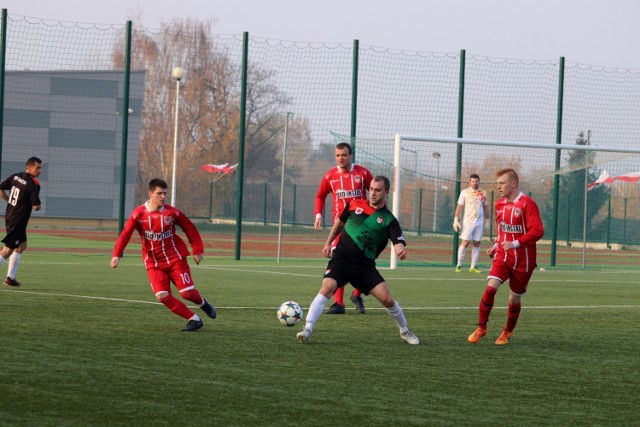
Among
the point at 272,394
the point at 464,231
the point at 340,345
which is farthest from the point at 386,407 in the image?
the point at 464,231

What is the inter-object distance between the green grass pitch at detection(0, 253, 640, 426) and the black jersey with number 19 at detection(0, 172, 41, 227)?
4.67 ft

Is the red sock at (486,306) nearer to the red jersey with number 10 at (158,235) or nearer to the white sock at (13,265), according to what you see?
the red jersey with number 10 at (158,235)

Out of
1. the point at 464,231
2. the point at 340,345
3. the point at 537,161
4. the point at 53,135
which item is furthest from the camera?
the point at 53,135

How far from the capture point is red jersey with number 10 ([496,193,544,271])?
9172 mm

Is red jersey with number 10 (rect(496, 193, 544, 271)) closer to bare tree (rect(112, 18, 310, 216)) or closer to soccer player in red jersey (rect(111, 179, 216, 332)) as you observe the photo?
soccer player in red jersey (rect(111, 179, 216, 332))

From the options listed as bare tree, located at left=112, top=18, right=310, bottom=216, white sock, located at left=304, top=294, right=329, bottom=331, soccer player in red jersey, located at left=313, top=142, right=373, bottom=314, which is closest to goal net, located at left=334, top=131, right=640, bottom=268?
soccer player in red jersey, located at left=313, top=142, right=373, bottom=314

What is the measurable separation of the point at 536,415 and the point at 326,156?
99.7 ft

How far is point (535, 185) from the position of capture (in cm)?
2691

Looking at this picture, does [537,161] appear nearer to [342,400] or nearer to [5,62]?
[5,62]

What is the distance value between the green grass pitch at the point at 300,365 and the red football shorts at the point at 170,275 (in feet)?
1.31

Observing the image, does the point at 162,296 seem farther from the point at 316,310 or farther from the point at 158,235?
the point at 316,310

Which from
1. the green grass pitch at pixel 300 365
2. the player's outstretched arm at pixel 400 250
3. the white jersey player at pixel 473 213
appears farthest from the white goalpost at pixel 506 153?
the player's outstretched arm at pixel 400 250

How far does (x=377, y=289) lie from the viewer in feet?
29.3

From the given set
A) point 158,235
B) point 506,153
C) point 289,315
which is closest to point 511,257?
point 289,315
